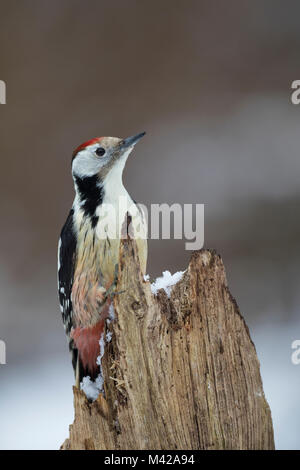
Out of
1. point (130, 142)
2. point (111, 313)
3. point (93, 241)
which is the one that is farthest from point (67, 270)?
point (130, 142)

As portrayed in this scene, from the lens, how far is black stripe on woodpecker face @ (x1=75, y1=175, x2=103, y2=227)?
138 centimetres

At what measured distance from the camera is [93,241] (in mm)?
1349

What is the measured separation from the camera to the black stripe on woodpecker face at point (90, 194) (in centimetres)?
138

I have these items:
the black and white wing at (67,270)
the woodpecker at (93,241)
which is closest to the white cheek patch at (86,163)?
→ the woodpecker at (93,241)

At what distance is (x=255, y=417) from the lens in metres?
1.15

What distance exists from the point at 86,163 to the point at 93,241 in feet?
0.66

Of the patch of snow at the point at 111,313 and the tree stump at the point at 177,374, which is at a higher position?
the patch of snow at the point at 111,313

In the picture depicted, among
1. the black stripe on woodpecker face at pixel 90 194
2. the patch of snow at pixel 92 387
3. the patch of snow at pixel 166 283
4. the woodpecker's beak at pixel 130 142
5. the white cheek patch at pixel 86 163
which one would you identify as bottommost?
the patch of snow at pixel 92 387

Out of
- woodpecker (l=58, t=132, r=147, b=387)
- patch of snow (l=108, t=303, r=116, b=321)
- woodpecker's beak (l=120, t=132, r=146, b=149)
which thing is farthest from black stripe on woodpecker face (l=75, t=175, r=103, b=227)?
A: patch of snow (l=108, t=303, r=116, b=321)

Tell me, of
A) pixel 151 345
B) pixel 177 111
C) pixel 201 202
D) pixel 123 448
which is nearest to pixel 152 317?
pixel 151 345

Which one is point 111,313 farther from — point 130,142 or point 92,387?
point 130,142

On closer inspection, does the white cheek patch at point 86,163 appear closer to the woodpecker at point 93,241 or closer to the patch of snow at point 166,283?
the woodpecker at point 93,241

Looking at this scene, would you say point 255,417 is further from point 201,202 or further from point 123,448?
point 201,202

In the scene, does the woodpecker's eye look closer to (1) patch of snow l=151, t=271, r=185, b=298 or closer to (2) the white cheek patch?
A: (2) the white cheek patch
